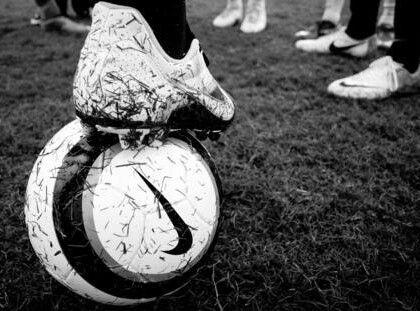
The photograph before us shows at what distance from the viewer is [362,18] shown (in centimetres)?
349

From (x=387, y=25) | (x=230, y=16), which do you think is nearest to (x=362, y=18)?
(x=387, y=25)

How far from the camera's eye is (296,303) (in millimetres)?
1290

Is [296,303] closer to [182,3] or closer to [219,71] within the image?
[182,3]

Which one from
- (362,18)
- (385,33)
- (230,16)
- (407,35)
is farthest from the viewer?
(230,16)

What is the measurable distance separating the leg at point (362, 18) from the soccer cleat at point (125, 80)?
112 inches

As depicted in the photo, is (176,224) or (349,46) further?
(349,46)

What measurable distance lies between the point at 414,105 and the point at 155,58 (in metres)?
2.28

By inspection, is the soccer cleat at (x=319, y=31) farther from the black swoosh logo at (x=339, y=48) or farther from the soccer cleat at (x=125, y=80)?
the soccer cleat at (x=125, y=80)

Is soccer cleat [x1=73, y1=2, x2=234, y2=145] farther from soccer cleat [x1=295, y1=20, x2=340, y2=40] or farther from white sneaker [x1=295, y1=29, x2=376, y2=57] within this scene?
soccer cleat [x1=295, y1=20, x2=340, y2=40]

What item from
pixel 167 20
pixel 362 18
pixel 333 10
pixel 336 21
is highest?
pixel 167 20

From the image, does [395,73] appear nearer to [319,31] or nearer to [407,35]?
[407,35]

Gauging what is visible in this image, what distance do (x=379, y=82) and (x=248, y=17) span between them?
9.31ft

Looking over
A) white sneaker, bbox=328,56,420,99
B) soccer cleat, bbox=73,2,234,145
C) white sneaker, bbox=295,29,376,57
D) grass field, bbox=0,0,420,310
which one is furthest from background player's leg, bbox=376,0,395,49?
soccer cleat, bbox=73,2,234,145

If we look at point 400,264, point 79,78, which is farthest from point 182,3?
point 400,264
